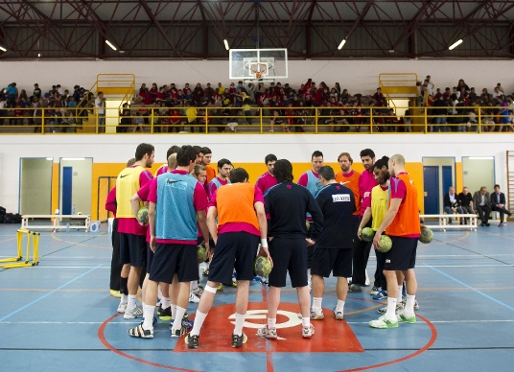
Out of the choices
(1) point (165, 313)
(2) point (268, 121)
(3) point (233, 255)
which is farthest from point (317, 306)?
(2) point (268, 121)

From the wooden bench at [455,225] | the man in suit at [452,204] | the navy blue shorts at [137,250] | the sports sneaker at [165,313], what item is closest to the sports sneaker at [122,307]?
the sports sneaker at [165,313]

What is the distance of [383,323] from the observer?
561cm

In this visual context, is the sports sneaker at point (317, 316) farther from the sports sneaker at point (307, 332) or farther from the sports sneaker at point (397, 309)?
the sports sneaker at point (397, 309)

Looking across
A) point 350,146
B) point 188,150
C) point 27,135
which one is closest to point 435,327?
point 188,150

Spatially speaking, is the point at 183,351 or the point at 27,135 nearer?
the point at 183,351

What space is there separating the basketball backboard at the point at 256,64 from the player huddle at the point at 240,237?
14394 mm

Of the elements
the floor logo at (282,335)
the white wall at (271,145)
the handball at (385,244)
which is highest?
the white wall at (271,145)

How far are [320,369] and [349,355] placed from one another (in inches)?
20.8

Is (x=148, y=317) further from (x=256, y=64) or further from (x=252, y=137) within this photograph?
(x=256, y=64)

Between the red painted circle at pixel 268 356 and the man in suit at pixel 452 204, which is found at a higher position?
the man in suit at pixel 452 204

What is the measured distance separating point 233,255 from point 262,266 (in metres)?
0.35

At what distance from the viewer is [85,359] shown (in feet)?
14.9

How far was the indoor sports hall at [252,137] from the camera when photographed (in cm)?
504

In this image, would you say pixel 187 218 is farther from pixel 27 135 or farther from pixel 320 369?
pixel 27 135
